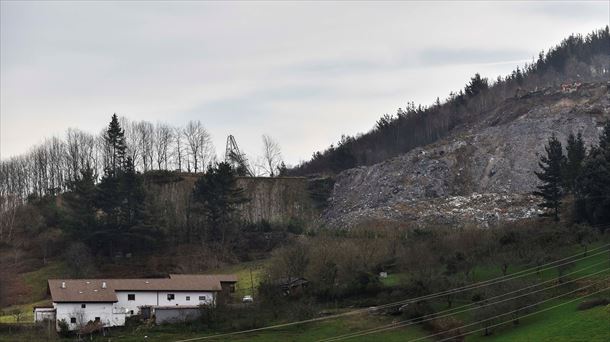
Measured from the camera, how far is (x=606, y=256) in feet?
218

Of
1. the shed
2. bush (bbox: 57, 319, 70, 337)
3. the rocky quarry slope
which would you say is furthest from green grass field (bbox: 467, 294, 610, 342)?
the rocky quarry slope

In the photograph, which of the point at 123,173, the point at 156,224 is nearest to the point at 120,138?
the point at 123,173

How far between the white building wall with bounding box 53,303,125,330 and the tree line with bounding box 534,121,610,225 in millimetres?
39842

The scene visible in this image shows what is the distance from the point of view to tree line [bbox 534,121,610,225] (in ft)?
243

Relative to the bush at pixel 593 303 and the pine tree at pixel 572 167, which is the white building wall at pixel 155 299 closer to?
the bush at pixel 593 303

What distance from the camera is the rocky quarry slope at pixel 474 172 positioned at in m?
104

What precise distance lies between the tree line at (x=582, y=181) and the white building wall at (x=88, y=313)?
3984cm

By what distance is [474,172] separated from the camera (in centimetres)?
11650

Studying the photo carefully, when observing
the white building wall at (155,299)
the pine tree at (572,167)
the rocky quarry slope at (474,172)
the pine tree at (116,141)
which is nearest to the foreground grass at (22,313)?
the white building wall at (155,299)

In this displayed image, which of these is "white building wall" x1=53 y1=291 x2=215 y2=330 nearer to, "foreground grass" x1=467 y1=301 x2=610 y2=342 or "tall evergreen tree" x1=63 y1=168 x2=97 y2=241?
"tall evergreen tree" x1=63 y1=168 x2=97 y2=241

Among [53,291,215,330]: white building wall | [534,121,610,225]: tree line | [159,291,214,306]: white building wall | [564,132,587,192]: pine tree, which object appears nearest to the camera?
[53,291,215,330]: white building wall

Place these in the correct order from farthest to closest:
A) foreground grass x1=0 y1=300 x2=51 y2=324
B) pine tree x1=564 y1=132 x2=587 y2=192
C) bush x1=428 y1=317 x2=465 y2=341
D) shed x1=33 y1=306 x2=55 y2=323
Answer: pine tree x1=564 y1=132 x2=587 y2=192
foreground grass x1=0 y1=300 x2=51 y2=324
shed x1=33 y1=306 x2=55 y2=323
bush x1=428 y1=317 x2=465 y2=341

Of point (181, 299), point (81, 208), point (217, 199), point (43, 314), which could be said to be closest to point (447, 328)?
point (181, 299)

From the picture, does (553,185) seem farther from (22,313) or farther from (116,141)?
(116,141)
